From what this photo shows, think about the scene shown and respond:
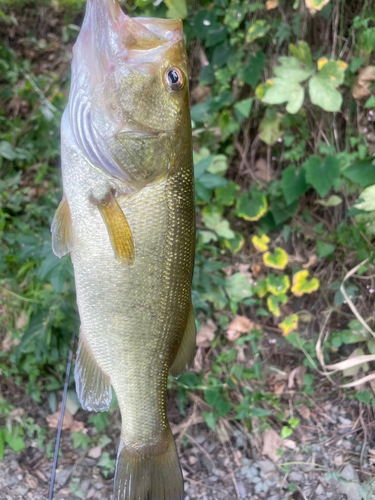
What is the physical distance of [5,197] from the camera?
205 cm

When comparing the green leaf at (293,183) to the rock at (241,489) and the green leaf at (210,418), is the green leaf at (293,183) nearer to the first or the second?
the green leaf at (210,418)

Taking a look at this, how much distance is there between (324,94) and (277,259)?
928 millimetres

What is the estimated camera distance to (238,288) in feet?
6.93

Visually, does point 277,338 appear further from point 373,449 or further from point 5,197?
point 5,197

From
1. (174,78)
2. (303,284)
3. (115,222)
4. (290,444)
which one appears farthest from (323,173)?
(290,444)

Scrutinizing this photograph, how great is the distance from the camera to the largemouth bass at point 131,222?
0.81 meters

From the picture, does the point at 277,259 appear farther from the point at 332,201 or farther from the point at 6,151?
the point at 6,151

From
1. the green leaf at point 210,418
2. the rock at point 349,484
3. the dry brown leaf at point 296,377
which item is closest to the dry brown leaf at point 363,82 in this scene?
the dry brown leaf at point 296,377

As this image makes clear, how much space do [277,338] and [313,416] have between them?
20.2 inches

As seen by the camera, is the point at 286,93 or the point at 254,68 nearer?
the point at 286,93

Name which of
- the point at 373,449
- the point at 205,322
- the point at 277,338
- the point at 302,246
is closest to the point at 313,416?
the point at 373,449

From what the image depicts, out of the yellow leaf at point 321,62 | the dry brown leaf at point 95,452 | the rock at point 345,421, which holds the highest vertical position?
the yellow leaf at point 321,62

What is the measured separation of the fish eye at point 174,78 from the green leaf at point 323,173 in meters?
1.09

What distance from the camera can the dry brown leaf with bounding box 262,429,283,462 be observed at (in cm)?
208
